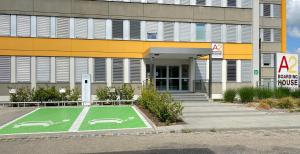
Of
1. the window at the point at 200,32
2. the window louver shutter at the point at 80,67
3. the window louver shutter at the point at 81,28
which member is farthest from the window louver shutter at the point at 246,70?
the window louver shutter at the point at 81,28

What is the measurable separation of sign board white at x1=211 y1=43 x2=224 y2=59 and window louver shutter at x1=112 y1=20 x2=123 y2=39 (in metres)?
7.90

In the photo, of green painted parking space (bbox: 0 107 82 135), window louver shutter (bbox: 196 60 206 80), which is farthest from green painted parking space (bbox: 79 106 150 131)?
window louver shutter (bbox: 196 60 206 80)

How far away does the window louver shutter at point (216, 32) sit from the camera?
95.4 ft

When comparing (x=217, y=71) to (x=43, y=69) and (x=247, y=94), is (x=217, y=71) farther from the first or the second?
(x=43, y=69)

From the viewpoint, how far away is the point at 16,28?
26000mm

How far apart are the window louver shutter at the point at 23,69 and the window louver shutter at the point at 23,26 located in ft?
6.32

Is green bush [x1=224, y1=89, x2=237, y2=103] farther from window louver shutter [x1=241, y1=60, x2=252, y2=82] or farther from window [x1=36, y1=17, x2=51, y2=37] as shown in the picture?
window [x1=36, y1=17, x2=51, y2=37]

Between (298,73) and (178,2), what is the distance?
11.0m

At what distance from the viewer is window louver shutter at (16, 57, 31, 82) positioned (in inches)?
1024

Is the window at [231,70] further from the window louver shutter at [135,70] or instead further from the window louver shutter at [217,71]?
the window louver shutter at [135,70]

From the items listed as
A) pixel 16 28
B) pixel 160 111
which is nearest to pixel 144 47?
pixel 16 28

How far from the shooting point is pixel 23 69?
26.0 meters

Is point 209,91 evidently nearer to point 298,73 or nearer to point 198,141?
point 298,73

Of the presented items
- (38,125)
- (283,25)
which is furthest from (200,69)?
(283,25)
